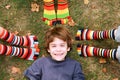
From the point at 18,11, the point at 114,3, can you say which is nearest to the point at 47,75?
the point at 18,11

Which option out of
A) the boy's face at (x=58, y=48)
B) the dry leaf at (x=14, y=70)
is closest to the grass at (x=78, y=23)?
the dry leaf at (x=14, y=70)

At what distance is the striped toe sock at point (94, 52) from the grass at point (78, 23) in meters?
0.10

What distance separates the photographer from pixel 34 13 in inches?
233

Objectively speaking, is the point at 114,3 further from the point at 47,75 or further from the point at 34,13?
the point at 47,75

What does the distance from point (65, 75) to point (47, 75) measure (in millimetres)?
295

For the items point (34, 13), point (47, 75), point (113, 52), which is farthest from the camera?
point (34, 13)

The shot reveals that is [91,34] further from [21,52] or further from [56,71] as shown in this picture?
[21,52]

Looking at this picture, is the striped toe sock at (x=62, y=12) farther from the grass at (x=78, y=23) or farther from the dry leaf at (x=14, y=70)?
the dry leaf at (x=14, y=70)

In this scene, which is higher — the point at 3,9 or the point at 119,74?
the point at 3,9

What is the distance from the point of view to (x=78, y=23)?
230 inches

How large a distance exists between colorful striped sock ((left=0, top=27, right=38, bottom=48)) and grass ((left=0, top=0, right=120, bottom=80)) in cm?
12

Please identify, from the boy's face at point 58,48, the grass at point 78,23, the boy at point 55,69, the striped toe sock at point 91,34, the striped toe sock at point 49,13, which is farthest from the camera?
the striped toe sock at point 49,13

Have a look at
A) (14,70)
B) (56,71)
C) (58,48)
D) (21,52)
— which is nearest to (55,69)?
(56,71)

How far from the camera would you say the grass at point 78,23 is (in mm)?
5605
